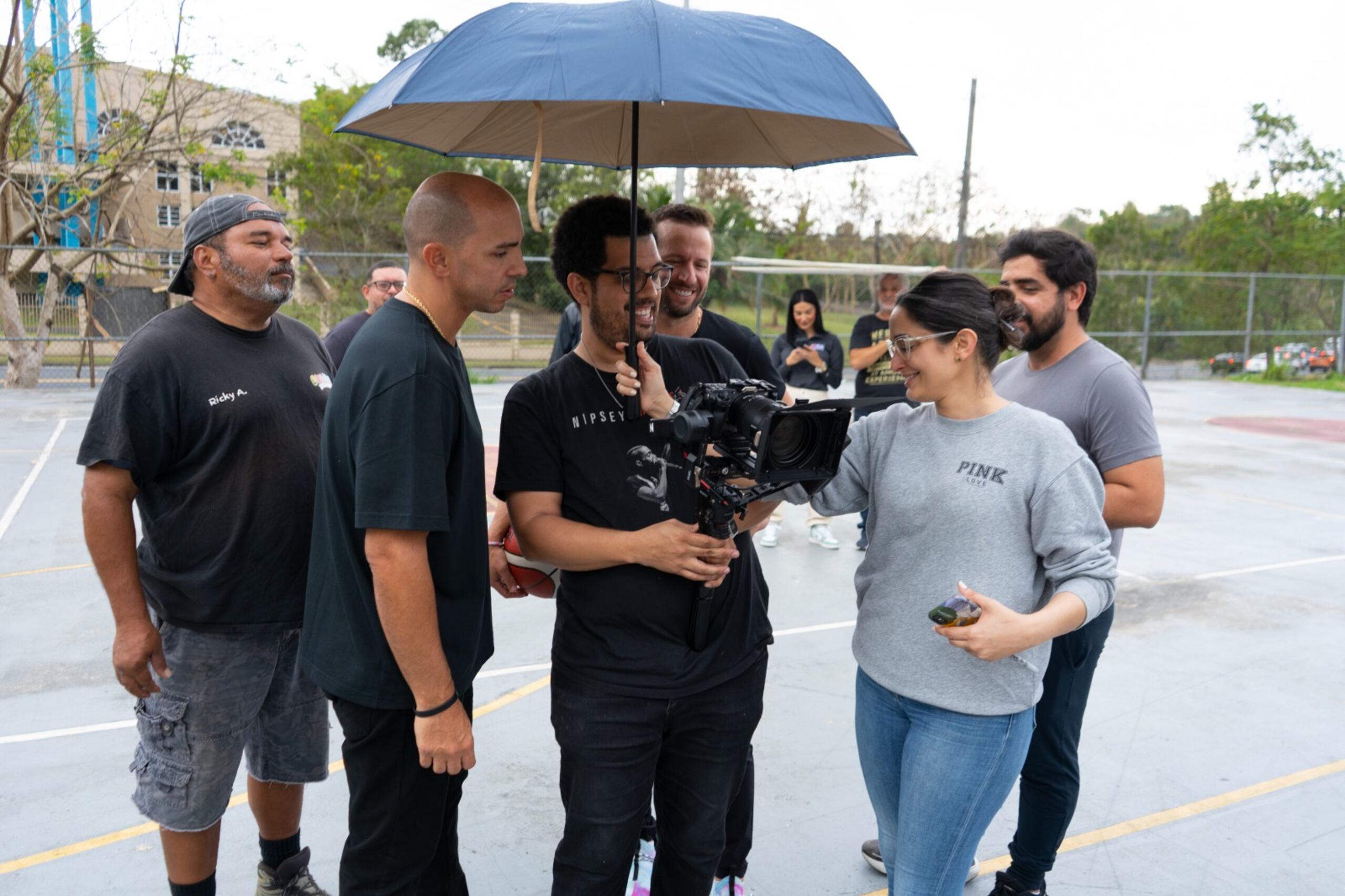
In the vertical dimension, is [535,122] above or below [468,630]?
above

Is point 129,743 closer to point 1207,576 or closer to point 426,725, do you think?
point 426,725

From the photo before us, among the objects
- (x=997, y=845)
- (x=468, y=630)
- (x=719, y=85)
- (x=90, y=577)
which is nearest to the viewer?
(x=719, y=85)

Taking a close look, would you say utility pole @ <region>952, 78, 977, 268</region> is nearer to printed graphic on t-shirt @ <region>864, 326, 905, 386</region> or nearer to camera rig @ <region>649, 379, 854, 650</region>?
printed graphic on t-shirt @ <region>864, 326, 905, 386</region>

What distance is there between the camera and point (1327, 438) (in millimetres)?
12789

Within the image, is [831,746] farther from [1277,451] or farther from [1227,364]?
[1227,364]

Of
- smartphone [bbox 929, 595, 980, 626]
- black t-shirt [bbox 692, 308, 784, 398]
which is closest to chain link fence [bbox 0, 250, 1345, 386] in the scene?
black t-shirt [bbox 692, 308, 784, 398]

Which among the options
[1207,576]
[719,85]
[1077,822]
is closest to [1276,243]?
[1207,576]

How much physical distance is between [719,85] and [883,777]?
5.39ft

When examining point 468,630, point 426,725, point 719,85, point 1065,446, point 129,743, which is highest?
point 719,85

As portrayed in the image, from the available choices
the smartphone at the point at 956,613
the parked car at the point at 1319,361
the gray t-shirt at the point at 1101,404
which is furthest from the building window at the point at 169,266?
the parked car at the point at 1319,361

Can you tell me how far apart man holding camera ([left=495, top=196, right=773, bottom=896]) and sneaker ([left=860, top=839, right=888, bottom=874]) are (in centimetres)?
102

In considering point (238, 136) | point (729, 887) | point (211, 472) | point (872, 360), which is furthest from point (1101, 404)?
point (238, 136)

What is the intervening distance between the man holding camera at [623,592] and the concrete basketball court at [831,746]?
94 centimetres

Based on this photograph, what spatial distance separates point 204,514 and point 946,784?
1.98 m
